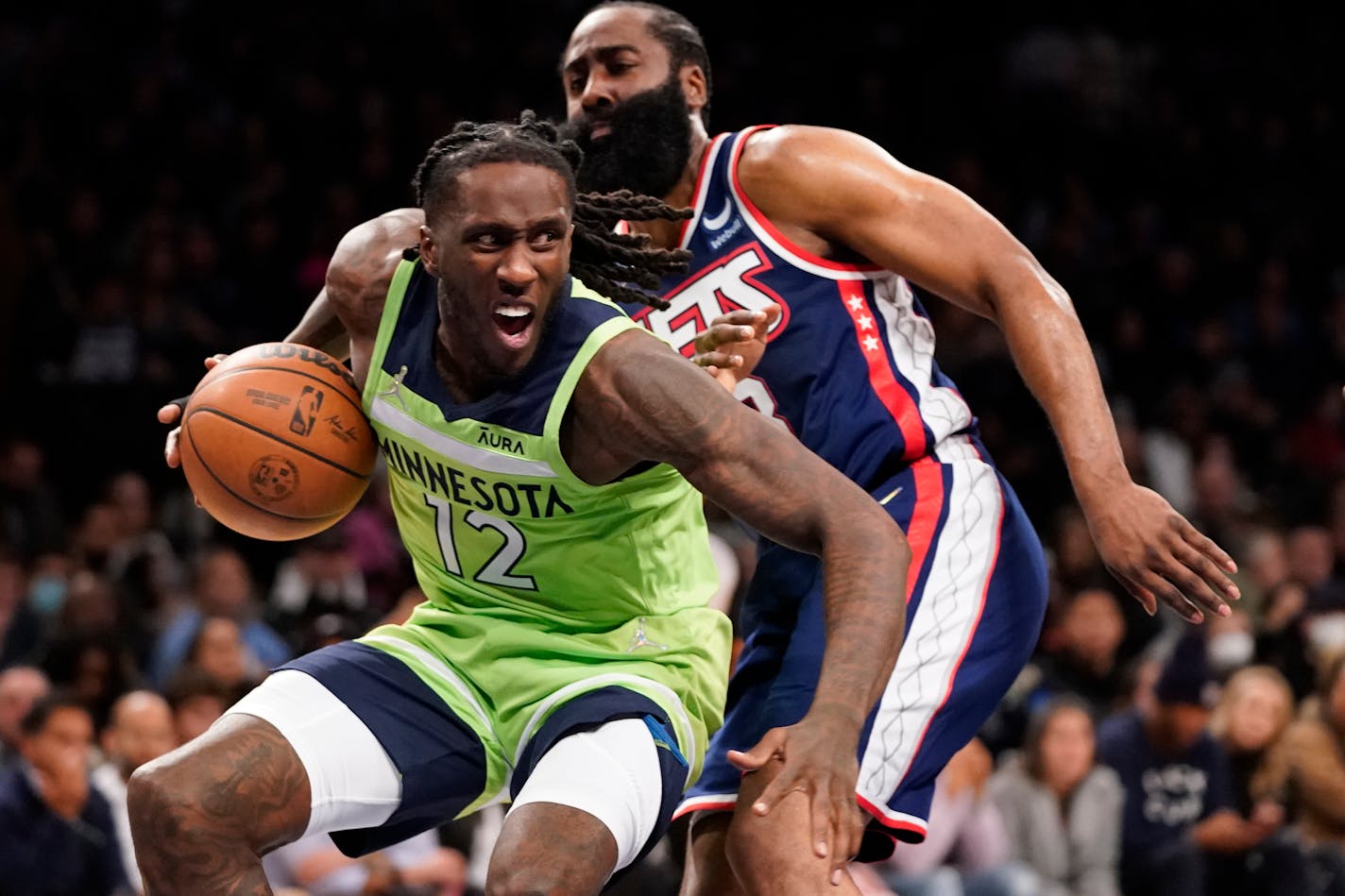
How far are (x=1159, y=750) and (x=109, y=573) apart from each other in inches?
182

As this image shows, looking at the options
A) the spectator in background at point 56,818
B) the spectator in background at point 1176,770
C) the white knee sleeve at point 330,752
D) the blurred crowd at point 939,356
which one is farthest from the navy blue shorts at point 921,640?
the spectator in background at point 1176,770

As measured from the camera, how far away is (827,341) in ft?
12.9

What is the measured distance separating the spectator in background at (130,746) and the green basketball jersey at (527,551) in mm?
2870

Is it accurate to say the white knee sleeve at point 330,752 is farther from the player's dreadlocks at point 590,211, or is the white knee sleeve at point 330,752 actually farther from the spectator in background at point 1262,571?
the spectator in background at point 1262,571

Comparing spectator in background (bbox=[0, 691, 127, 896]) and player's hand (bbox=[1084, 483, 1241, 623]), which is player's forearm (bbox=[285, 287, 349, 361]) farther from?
spectator in background (bbox=[0, 691, 127, 896])

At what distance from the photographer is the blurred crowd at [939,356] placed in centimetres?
707

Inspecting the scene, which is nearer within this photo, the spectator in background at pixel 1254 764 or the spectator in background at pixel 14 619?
the spectator in background at pixel 1254 764

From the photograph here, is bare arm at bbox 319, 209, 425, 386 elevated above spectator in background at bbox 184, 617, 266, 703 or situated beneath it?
elevated above

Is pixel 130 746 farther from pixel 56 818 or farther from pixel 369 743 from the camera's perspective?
pixel 369 743

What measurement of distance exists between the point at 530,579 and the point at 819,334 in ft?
2.69

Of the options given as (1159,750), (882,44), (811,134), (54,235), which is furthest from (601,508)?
(882,44)

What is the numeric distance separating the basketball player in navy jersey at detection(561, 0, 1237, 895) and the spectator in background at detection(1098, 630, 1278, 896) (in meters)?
3.76

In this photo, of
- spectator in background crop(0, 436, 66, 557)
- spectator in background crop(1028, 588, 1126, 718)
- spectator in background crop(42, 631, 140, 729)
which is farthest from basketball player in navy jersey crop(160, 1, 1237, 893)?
spectator in background crop(0, 436, 66, 557)

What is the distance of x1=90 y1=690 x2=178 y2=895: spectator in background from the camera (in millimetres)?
6355
